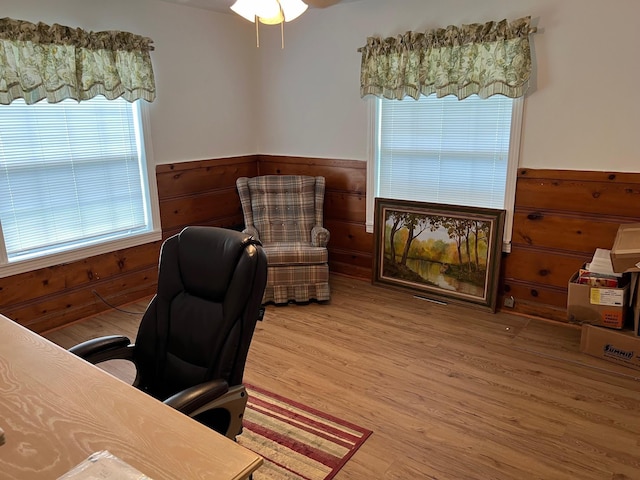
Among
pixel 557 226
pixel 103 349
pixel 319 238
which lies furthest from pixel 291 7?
pixel 557 226

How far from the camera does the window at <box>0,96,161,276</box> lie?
9.94ft

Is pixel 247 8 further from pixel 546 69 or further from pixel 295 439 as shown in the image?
pixel 546 69

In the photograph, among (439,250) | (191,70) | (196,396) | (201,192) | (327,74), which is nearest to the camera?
(196,396)

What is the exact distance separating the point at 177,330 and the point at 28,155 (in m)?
2.13

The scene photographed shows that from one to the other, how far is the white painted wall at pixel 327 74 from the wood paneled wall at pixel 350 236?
12cm

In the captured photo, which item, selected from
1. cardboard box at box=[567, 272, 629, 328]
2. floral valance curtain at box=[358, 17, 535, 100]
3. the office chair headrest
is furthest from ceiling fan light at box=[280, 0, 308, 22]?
cardboard box at box=[567, 272, 629, 328]

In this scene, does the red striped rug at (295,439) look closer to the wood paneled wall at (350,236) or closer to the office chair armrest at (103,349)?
the office chair armrest at (103,349)

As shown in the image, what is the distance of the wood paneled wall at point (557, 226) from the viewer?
3027mm

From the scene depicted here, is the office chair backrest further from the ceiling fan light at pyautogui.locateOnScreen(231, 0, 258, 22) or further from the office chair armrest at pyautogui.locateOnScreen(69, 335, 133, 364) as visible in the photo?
the ceiling fan light at pyautogui.locateOnScreen(231, 0, 258, 22)

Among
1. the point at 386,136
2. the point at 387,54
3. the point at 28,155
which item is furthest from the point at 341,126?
the point at 28,155

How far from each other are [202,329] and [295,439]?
2.89 feet

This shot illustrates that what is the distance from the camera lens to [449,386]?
262 cm

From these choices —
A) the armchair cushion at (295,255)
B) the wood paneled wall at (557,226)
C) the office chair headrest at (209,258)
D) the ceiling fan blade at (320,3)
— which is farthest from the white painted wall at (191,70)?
the wood paneled wall at (557,226)

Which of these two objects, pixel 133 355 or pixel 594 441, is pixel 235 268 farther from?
pixel 594 441
